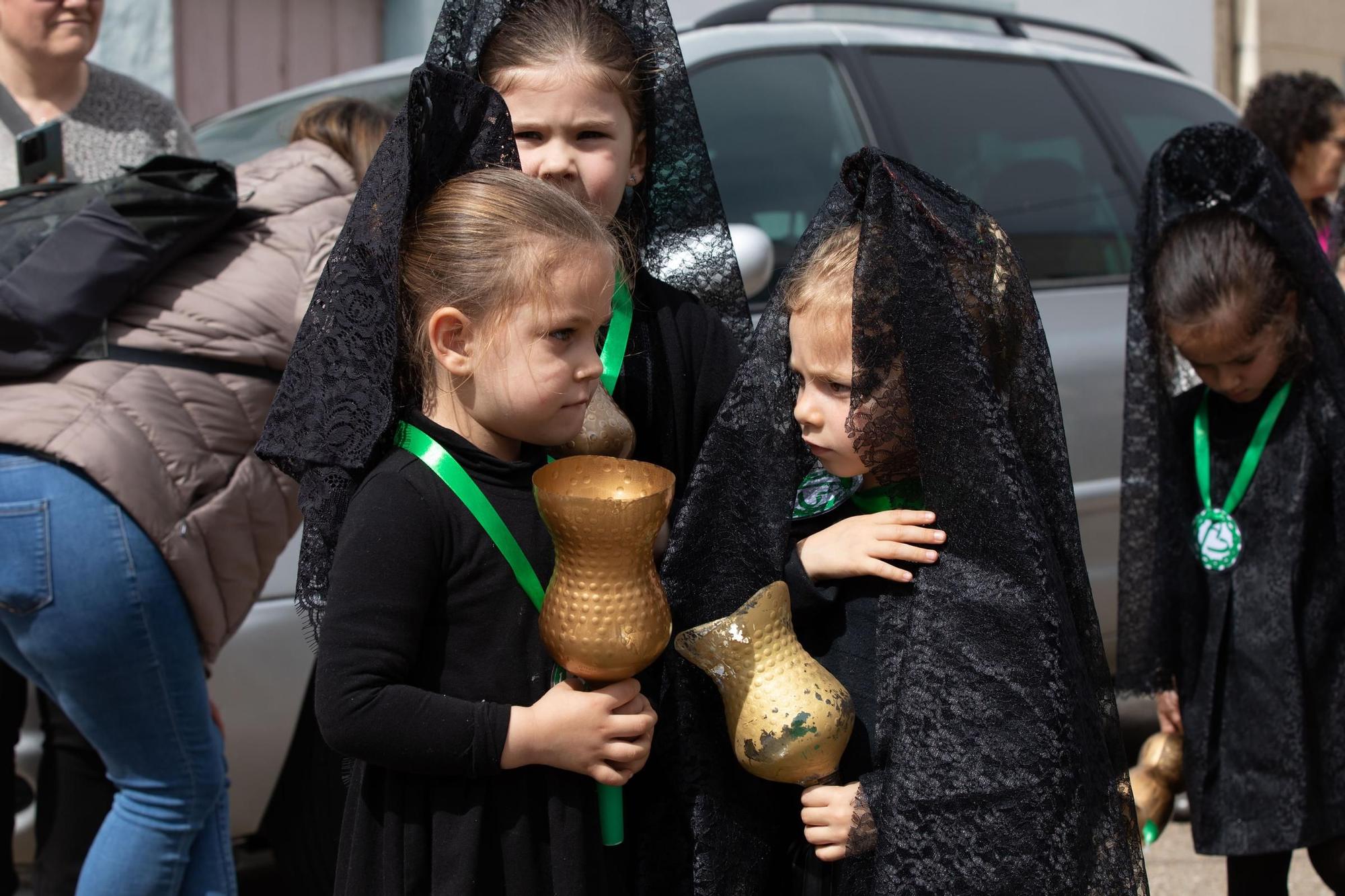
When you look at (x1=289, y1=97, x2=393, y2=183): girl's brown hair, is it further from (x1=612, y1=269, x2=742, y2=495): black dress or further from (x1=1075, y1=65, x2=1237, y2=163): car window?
(x1=1075, y1=65, x2=1237, y2=163): car window

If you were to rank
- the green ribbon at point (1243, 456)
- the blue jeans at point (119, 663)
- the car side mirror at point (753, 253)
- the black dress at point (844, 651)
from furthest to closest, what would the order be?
the car side mirror at point (753, 253) < the green ribbon at point (1243, 456) < the blue jeans at point (119, 663) < the black dress at point (844, 651)

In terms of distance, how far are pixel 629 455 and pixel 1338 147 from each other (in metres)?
3.55

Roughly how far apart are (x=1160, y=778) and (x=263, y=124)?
2.90 meters

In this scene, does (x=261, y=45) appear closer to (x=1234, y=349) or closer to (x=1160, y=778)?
(x=1234, y=349)

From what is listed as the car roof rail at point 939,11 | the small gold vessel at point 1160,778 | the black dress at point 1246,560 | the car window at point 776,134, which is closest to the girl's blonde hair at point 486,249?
the black dress at point 1246,560

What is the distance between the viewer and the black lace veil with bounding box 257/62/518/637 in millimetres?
1567

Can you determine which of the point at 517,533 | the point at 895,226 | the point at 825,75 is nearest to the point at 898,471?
the point at 895,226

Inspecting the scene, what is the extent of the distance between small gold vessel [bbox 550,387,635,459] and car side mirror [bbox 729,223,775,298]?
3.59ft

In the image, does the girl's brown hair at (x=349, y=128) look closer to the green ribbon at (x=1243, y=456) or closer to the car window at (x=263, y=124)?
the car window at (x=263, y=124)

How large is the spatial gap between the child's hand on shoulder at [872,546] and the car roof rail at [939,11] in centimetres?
237

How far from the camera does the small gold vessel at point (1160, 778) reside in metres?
2.60

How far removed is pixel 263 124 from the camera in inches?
154

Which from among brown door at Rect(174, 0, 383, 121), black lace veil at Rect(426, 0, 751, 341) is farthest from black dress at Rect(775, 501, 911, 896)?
brown door at Rect(174, 0, 383, 121)

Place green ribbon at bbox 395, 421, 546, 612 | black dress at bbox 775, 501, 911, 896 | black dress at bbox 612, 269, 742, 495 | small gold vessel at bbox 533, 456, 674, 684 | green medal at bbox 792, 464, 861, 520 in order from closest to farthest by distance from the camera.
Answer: small gold vessel at bbox 533, 456, 674, 684
green ribbon at bbox 395, 421, 546, 612
black dress at bbox 775, 501, 911, 896
green medal at bbox 792, 464, 861, 520
black dress at bbox 612, 269, 742, 495
